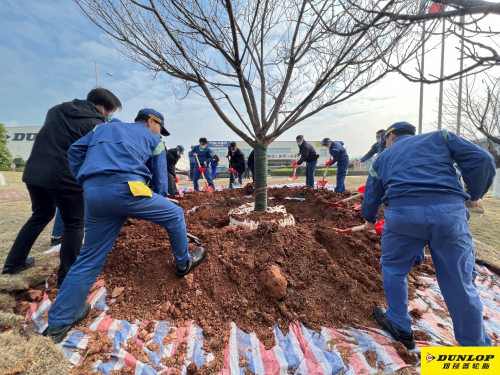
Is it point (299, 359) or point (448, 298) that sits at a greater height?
point (448, 298)

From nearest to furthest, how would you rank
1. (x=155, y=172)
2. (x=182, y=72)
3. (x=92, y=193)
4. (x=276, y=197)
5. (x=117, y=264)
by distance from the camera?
(x=92, y=193) → (x=155, y=172) → (x=117, y=264) → (x=182, y=72) → (x=276, y=197)

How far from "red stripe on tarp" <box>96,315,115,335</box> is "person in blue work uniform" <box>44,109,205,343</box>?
0.15m

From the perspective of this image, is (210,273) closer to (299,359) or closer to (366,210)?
(299,359)

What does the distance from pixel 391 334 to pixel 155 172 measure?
2293mm

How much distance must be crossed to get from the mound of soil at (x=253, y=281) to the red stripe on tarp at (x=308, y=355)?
7 cm

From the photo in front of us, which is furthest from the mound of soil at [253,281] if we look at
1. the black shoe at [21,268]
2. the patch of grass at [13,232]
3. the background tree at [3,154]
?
the background tree at [3,154]

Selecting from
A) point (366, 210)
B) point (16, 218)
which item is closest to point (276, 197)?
point (366, 210)

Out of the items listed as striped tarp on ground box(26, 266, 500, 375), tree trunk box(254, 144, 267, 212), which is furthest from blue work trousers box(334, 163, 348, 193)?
striped tarp on ground box(26, 266, 500, 375)

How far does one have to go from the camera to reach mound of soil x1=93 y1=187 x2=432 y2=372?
1719mm

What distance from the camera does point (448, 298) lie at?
4.76 ft

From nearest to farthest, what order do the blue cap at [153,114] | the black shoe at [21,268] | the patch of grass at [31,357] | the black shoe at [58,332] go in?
the patch of grass at [31,357] → the black shoe at [58,332] → the blue cap at [153,114] → the black shoe at [21,268]

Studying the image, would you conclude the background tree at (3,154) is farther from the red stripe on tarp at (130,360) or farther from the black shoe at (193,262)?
the red stripe on tarp at (130,360)

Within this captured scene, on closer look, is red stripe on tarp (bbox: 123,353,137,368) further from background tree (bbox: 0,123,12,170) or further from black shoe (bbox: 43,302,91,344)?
background tree (bbox: 0,123,12,170)

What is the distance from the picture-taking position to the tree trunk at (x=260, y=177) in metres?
3.07
